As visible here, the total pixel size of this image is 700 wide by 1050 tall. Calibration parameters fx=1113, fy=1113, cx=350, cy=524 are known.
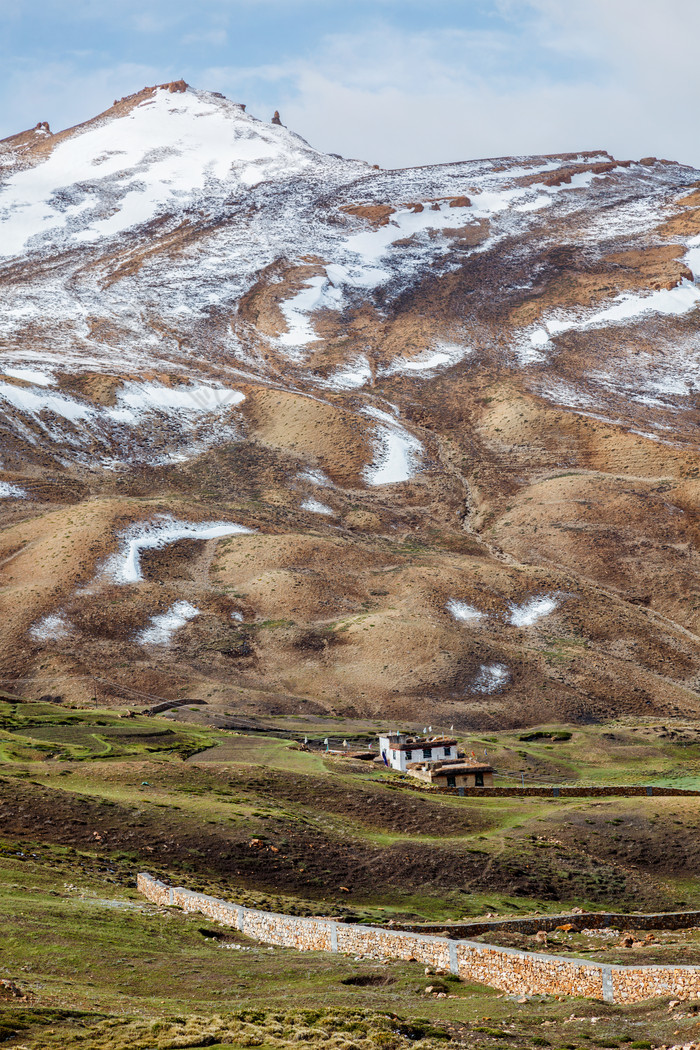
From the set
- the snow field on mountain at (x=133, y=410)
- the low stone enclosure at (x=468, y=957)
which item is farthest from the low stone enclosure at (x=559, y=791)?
the snow field on mountain at (x=133, y=410)

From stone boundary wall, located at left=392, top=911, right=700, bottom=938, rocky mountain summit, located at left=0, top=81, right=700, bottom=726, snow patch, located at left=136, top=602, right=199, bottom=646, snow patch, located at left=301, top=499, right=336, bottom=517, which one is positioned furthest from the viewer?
snow patch, located at left=301, top=499, right=336, bottom=517

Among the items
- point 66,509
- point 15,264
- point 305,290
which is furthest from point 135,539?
point 15,264

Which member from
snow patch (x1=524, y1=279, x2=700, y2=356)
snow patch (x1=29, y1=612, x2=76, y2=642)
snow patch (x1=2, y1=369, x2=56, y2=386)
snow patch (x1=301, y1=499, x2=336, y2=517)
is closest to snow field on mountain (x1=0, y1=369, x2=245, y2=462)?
snow patch (x1=2, y1=369, x2=56, y2=386)

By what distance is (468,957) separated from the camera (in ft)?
74.3

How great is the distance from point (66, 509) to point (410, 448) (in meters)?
48.2

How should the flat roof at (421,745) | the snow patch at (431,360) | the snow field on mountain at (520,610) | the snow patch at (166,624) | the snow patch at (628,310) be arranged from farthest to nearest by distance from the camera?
the snow patch at (628,310)
the snow patch at (431,360)
the snow field on mountain at (520,610)
the snow patch at (166,624)
the flat roof at (421,745)

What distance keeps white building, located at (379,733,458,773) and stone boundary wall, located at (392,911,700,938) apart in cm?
2700

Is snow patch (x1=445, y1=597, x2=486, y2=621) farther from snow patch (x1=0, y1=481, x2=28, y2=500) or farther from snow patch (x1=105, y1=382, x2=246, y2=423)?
snow patch (x1=105, y1=382, x2=246, y2=423)

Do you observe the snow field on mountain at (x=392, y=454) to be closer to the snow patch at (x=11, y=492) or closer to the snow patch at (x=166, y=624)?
the snow patch at (x=11, y=492)

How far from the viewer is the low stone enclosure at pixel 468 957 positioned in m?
19.7

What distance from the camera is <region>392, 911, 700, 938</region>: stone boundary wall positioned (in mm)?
27406

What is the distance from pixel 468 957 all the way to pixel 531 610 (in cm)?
7456

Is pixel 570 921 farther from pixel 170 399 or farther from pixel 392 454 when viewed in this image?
pixel 170 399

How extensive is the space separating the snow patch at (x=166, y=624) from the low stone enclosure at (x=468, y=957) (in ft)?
185
